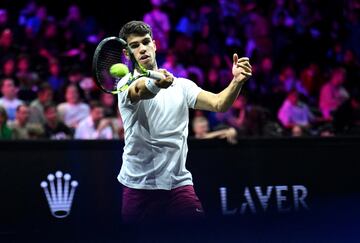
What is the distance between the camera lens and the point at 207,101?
479cm

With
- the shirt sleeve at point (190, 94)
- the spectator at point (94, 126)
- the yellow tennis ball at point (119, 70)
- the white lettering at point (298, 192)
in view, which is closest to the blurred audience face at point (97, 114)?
the spectator at point (94, 126)

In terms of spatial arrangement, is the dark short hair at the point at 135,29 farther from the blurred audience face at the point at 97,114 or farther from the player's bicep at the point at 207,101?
the blurred audience face at the point at 97,114

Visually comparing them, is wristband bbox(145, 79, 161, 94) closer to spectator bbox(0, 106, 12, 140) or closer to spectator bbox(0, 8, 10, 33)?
spectator bbox(0, 106, 12, 140)

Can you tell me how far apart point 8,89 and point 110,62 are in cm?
537

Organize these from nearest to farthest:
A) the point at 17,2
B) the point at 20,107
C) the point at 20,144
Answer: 1. the point at 20,144
2. the point at 20,107
3. the point at 17,2

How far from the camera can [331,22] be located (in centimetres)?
1416

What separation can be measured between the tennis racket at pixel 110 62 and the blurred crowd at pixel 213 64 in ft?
12.0

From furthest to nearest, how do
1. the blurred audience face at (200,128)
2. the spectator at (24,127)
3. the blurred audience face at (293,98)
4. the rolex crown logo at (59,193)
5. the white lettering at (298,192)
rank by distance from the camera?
the blurred audience face at (293,98) < the spectator at (24,127) < the blurred audience face at (200,128) < the white lettering at (298,192) < the rolex crown logo at (59,193)

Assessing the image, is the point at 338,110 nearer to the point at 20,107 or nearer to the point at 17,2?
the point at 20,107

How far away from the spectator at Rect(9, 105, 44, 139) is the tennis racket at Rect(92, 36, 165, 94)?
12.9ft

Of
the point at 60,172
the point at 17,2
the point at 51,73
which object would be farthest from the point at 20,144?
the point at 17,2

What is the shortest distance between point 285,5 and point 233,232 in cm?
1214

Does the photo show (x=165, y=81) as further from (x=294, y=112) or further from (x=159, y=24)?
(x=159, y=24)

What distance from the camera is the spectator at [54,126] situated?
29.4 feet
